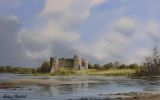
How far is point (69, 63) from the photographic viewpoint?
147250 mm

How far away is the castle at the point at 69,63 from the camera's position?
144m

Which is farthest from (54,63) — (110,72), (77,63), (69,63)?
(110,72)

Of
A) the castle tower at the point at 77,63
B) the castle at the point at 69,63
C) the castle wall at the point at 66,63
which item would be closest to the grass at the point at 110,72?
the castle tower at the point at 77,63

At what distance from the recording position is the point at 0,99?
116 feet

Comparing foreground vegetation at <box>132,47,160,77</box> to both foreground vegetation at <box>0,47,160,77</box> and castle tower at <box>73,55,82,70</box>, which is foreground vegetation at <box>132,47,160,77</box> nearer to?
foreground vegetation at <box>0,47,160,77</box>

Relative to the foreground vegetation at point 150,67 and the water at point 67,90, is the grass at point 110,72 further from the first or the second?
the water at point 67,90

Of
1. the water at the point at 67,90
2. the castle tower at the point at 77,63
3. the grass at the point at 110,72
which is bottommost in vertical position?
the water at the point at 67,90

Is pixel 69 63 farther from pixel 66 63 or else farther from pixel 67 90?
pixel 67 90

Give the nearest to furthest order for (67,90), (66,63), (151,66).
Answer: (67,90)
(151,66)
(66,63)

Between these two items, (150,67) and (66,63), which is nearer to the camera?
(150,67)

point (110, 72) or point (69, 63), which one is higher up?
point (69, 63)

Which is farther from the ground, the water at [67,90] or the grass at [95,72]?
the grass at [95,72]

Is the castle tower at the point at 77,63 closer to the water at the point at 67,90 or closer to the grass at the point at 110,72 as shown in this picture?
the grass at the point at 110,72

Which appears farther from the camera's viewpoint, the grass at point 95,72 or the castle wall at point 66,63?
the castle wall at point 66,63
